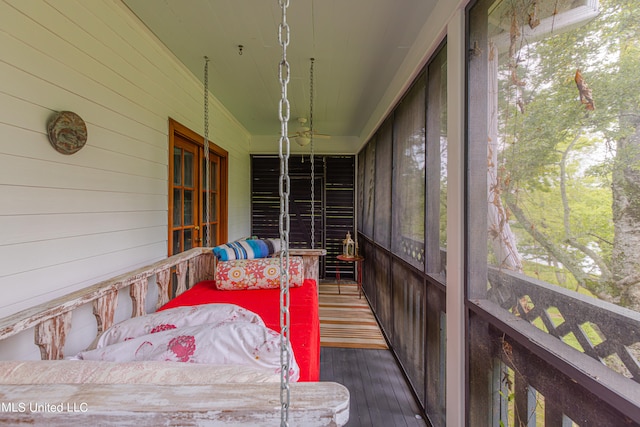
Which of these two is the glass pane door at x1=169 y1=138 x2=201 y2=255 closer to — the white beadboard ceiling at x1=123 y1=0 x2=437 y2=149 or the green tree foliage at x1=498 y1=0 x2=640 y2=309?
the white beadboard ceiling at x1=123 y1=0 x2=437 y2=149

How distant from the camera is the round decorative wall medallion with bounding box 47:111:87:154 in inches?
54.9

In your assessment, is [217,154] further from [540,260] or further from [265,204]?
[540,260]

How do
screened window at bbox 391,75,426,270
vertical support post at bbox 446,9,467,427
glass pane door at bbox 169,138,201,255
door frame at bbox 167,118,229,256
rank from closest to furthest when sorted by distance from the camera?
vertical support post at bbox 446,9,467,427 < screened window at bbox 391,75,426,270 < door frame at bbox 167,118,229,256 < glass pane door at bbox 169,138,201,255

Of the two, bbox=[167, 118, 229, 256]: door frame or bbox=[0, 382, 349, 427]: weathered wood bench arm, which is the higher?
bbox=[167, 118, 229, 256]: door frame

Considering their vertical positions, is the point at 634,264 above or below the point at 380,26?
below

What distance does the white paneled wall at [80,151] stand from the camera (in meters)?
1.24

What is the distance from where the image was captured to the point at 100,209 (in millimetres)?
1722

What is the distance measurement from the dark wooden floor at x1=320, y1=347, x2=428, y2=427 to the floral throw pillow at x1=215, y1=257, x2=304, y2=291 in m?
0.79

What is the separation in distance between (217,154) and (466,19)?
10.7 feet

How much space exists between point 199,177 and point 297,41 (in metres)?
1.83

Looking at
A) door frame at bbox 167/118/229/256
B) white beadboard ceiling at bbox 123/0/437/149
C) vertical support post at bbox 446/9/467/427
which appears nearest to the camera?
vertical support post at bbox 446/9/467/427

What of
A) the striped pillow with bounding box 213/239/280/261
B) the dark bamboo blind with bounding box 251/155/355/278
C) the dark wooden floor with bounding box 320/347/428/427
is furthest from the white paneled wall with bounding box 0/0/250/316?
the dark bamboo blind with bounding box 251/155/355/278

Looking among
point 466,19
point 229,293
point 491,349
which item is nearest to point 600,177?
point 491,349

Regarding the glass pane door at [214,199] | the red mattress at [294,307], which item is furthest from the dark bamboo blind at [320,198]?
the red mattress at [294,307]
